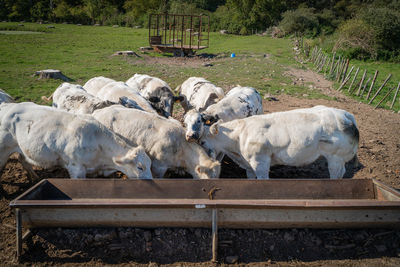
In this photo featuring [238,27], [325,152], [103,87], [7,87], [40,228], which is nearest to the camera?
[40,228]

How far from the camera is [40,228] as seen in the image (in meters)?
4.86

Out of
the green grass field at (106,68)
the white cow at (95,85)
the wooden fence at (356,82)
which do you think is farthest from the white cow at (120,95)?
the wooden fence at (356,82)

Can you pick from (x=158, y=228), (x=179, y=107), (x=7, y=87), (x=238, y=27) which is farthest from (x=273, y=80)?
(x=238, y=27)

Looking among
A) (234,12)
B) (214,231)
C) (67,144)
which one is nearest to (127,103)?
(67,144)

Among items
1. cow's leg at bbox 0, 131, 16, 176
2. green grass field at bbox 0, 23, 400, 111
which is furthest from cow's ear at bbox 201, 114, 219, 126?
green grass field at bbox 0, 23, 400, 111

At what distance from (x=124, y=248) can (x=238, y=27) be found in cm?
4930

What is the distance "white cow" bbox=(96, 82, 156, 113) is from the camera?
8.54 m

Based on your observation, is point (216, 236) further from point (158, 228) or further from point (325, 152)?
point (325, 152)

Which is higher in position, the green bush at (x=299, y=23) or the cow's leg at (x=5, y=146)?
the green bush at (x=299, y=23)

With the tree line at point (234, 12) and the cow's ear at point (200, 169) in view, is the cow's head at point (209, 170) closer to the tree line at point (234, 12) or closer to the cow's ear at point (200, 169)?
the cow's ear at point (200, 169)

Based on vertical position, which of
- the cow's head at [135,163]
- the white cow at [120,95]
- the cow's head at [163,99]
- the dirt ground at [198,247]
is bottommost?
the dirt ground at [198,247]

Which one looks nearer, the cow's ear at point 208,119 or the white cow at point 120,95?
the cow's ear at point 208,119

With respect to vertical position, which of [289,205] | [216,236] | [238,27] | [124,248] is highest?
[238,27]

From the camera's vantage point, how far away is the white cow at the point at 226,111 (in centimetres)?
684
